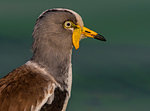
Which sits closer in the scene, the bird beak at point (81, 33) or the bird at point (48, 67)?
the bird at point (48, 67)

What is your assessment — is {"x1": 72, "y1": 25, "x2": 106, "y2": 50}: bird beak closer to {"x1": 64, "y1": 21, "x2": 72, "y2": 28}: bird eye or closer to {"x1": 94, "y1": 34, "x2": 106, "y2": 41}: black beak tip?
{"x1": 94, "y1": 34, "x2": 106, "y2": 41}: black beak tip

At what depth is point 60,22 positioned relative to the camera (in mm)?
11078

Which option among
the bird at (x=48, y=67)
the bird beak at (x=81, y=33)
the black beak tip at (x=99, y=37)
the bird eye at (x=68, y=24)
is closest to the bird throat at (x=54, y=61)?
the bird at (x=48, y=67)

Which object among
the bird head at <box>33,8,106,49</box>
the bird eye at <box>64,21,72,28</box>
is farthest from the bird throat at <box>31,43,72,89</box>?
the bird eye at <box>64,21,72,28</box>

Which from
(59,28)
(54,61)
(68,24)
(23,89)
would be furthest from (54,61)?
(23,89)

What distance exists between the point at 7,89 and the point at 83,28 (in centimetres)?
265

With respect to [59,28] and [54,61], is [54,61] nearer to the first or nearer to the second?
[54,61]

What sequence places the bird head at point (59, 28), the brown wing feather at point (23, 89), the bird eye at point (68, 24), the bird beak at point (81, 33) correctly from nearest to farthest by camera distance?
the brown wing feather at point (23, 89) < the bird head at point (59, 28) < the bird eye at point (68, 24) < the bird beak at point (81, 33)

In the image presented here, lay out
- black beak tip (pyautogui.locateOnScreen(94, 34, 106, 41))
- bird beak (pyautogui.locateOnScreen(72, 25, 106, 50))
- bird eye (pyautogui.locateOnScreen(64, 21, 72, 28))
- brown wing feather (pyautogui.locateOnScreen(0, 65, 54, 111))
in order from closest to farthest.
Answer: brown wing feather (pyautogui.locateOnScreen(0, 65, 54, 111))
bird eye (pyautogui.locateOnScreen(64, 21, 72, 28))
bird beak (pyautogui.locateOnScreen(72, 25, 106, 50))
black beak tip (pyautogui.locateOnScreen(94, 34, 106, 41))

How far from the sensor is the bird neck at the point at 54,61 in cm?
1104

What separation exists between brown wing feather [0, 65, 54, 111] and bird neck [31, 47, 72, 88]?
1.22 feet

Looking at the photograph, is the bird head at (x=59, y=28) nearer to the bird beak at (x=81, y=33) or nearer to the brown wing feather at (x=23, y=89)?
the bird beak at (x=81, y=33)


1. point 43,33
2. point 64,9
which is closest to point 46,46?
point 43,33

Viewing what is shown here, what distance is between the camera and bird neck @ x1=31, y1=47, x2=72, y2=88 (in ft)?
36.2
